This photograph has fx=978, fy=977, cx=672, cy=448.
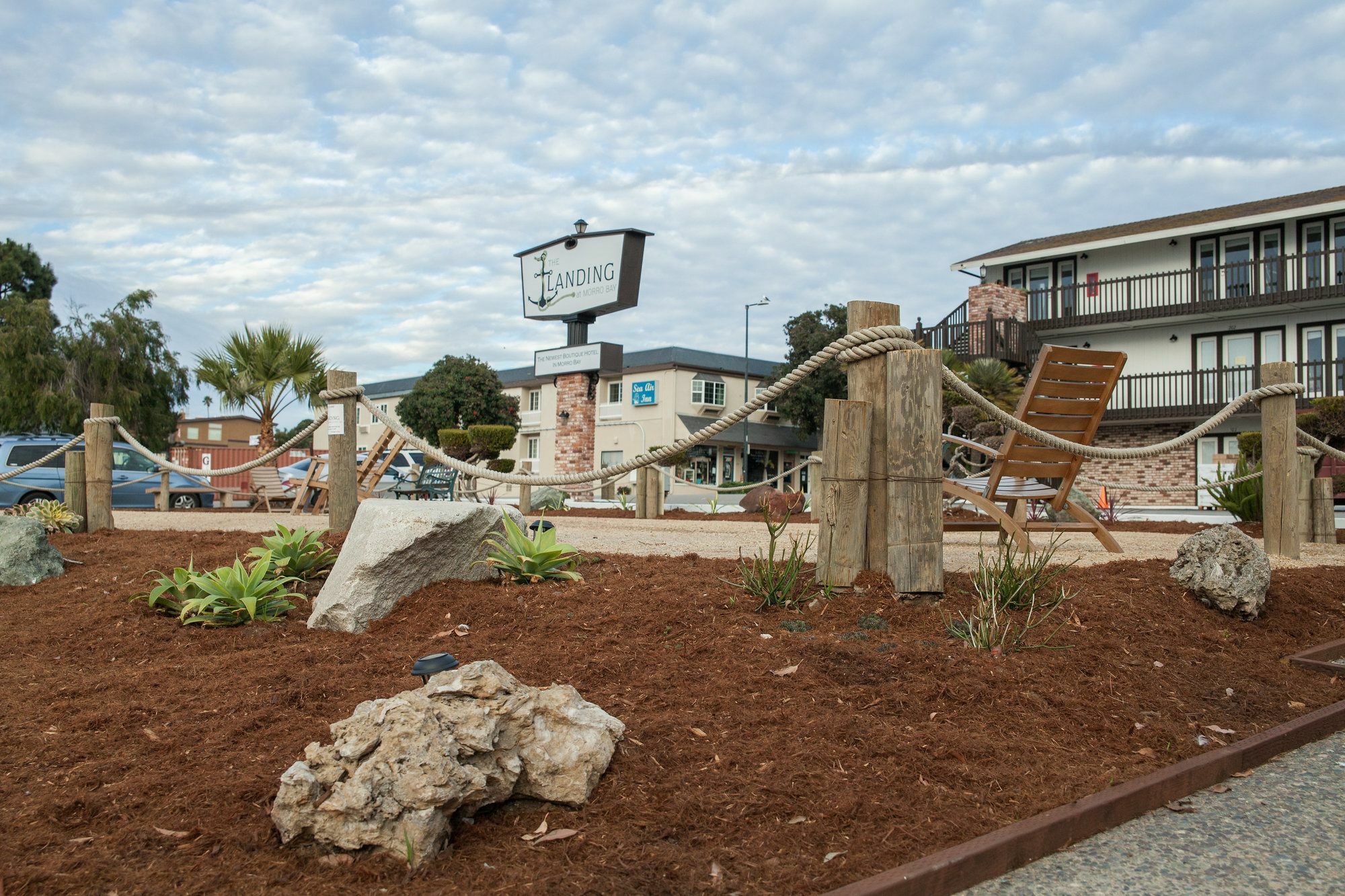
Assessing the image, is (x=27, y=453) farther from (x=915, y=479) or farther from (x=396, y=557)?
(x=915, y=479)

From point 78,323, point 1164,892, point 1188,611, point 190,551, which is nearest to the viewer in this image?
point 1164,892

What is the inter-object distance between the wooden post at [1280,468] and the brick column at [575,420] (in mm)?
19050

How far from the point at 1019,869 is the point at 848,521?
1974mm

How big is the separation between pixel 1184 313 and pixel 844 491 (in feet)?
88.5

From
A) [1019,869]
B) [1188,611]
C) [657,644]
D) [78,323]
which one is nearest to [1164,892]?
[1019,869]

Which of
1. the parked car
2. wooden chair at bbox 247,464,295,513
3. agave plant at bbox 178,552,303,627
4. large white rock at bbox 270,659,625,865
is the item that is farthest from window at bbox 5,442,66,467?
large white rock at bbox 270,659,625,865

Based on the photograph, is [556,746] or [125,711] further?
[125,711]

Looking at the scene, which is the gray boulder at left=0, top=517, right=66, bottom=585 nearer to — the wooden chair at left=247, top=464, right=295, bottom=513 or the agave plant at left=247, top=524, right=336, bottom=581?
the agave plant at left=247, top=524, right=336, bottom=581

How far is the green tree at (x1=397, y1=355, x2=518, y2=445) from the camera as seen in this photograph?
41062mm

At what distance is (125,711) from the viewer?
3084 millimetres

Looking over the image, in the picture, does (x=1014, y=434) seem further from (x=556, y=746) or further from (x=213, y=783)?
(x=213, y=783)

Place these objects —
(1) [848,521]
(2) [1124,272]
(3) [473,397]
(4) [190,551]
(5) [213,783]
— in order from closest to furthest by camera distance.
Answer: (5) [213,783], (1) [848,521], (4) [190,551], (2) [1124,272], (3) [473,397]

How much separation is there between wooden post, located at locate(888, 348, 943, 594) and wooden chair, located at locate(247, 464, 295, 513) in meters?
13.5

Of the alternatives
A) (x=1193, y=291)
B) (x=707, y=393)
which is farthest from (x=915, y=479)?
(x=707, y=393)
